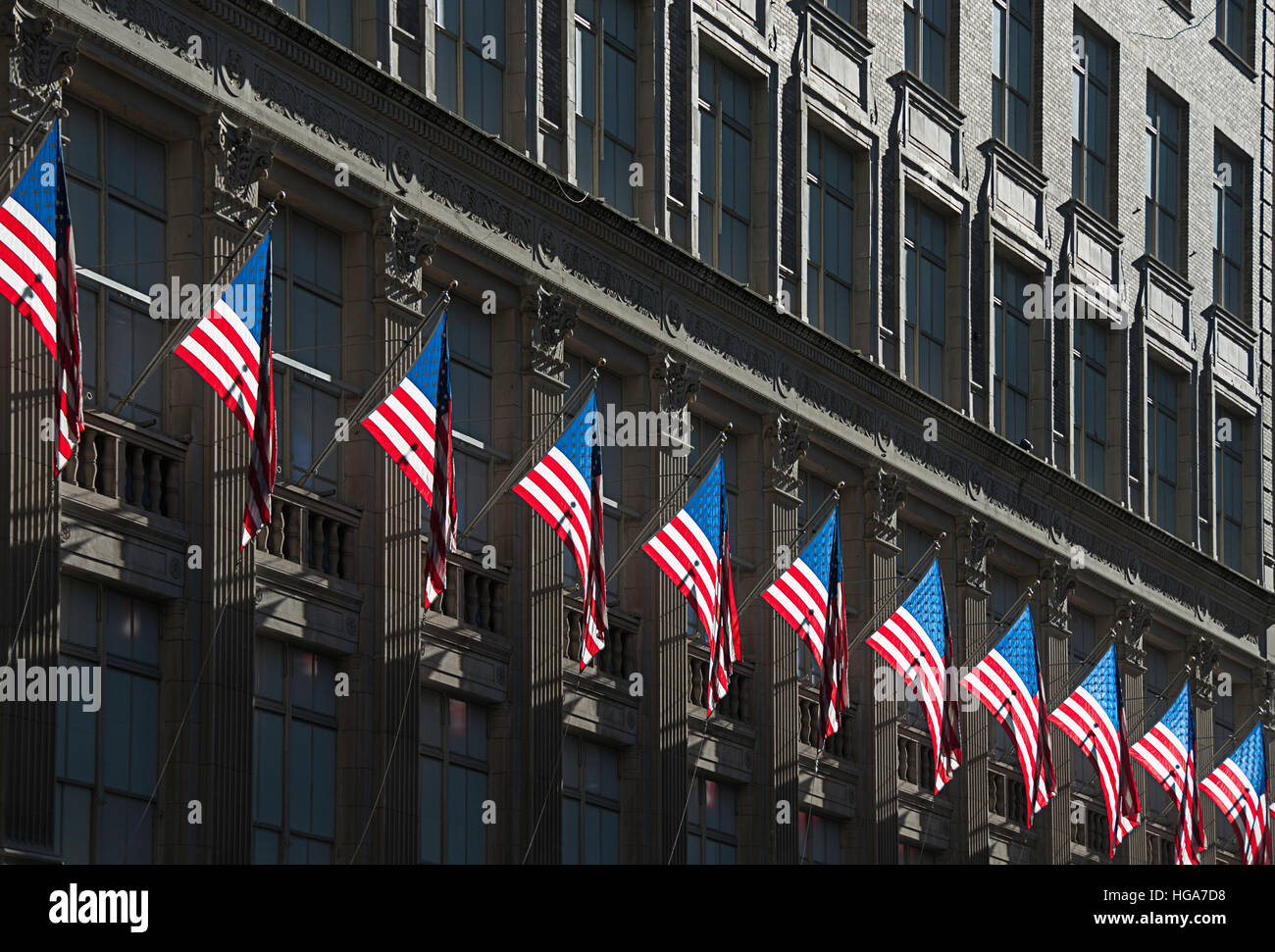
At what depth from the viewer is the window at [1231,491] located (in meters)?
62.3

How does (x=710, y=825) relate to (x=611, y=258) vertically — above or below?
below

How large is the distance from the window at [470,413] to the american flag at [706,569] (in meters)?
2.49

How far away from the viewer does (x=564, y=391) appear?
127 feet

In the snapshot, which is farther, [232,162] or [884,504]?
[884,504]

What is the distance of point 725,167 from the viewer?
144ft

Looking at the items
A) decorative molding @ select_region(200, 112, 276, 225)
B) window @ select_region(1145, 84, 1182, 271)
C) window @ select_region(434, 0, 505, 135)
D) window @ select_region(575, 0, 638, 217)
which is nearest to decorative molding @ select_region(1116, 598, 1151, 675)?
window @ select_region(1145, 84, 1182, 271)

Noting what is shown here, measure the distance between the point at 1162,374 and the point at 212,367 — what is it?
34893 mm

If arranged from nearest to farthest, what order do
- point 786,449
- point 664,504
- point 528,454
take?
point 528,454 → point 664,504 → point 786,449

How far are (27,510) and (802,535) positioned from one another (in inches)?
726

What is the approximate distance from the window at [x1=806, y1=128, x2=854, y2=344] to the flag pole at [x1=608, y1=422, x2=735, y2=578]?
5637 millimetres

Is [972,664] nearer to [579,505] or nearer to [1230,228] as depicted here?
[579,505]

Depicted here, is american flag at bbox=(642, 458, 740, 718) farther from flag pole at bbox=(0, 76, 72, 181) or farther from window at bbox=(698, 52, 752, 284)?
flag pole at bbox=(0, 76, 72, 181)

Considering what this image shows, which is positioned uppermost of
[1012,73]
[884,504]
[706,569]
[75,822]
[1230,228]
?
[1230,228]

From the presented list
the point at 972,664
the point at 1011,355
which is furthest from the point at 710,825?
the point at 1011,355
